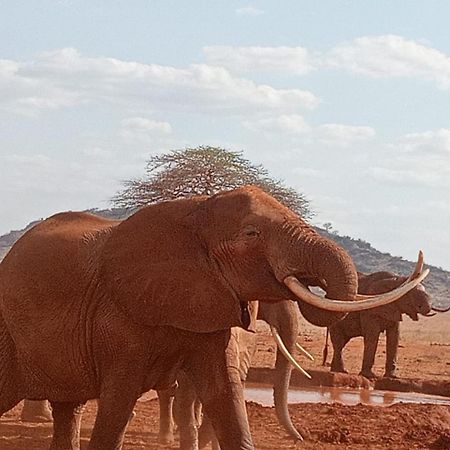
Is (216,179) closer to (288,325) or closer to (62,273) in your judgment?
(288,325)

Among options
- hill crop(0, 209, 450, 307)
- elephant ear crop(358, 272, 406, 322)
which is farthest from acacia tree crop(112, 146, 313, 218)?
hill crop(0, 209, 450, 307)

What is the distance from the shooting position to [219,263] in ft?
20.4

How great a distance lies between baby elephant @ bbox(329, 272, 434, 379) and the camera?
63.2ft

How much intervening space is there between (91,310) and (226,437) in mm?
970

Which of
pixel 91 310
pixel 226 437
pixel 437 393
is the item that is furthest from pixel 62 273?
pixel 437 393

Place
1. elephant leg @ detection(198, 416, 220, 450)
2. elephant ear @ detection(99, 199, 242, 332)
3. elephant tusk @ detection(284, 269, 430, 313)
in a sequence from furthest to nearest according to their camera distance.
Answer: elephant leg @ detection(198, 416, 220, 450) < elephant ear @ detection(99, 199, 242, 332) < elephant tusk @ detection(284, 269, 430, 313)

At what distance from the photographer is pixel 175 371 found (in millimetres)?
6672

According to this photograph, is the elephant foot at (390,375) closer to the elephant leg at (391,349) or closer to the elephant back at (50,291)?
the elephant leg at (391,349)

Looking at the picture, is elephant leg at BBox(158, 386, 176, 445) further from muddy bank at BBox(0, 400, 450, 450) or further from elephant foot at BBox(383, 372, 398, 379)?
elephant foot at BBox(383, 372, 398, 379)

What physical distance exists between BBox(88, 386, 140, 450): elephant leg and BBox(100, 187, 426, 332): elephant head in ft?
1.25

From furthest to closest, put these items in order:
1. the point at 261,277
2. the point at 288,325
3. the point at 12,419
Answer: the point at 12,419
the point at 288,325
the point at 261,277

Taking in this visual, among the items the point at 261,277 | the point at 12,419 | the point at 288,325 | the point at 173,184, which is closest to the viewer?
the point at 261,277

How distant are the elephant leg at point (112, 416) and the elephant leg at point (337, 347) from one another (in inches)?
522

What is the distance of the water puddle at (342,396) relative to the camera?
15.4 metres
